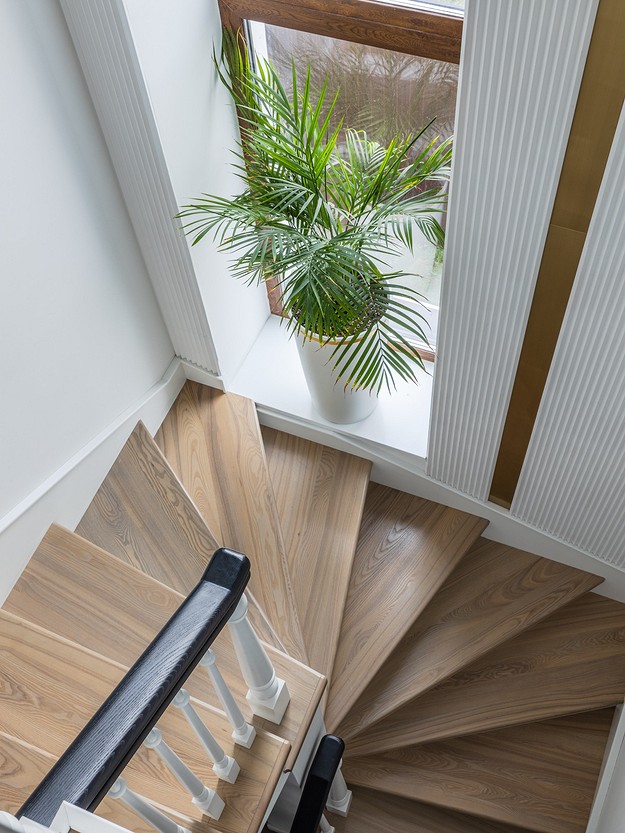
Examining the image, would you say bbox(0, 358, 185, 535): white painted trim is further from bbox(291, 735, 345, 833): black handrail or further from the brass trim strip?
the brass trim strip

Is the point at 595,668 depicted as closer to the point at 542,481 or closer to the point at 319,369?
the point at 542,481

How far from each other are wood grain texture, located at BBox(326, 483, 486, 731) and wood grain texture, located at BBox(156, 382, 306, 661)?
30 cm

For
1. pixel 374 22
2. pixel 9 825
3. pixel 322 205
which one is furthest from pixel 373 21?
pixel 9 825

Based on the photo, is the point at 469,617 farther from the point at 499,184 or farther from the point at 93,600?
the point at 499,184

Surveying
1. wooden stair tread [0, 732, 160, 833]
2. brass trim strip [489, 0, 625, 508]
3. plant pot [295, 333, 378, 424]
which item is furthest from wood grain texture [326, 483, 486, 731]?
wooden stair tread [0, 732, 160, 833]

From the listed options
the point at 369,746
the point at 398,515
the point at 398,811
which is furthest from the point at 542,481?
the point at 398,811

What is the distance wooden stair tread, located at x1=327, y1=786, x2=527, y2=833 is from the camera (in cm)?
279

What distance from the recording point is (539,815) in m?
2.64

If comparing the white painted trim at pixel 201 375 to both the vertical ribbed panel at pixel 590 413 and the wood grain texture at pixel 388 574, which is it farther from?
the vertical ribbed panel at pixel 590 413

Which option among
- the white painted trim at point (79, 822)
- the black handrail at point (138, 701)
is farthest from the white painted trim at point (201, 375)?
the white painted trim at point (79, 822)

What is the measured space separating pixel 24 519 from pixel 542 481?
5.66ft

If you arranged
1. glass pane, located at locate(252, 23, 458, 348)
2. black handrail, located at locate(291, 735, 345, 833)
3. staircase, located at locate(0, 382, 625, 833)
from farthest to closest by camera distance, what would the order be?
staircase, located at locate(0, 382, 625, 833) < glass pane, located at locate(252, 23, 458, 348) < black handrail, located at locate(291, 735, 345, 833)

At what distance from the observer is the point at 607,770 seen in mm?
2629

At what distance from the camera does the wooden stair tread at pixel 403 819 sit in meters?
2.79
